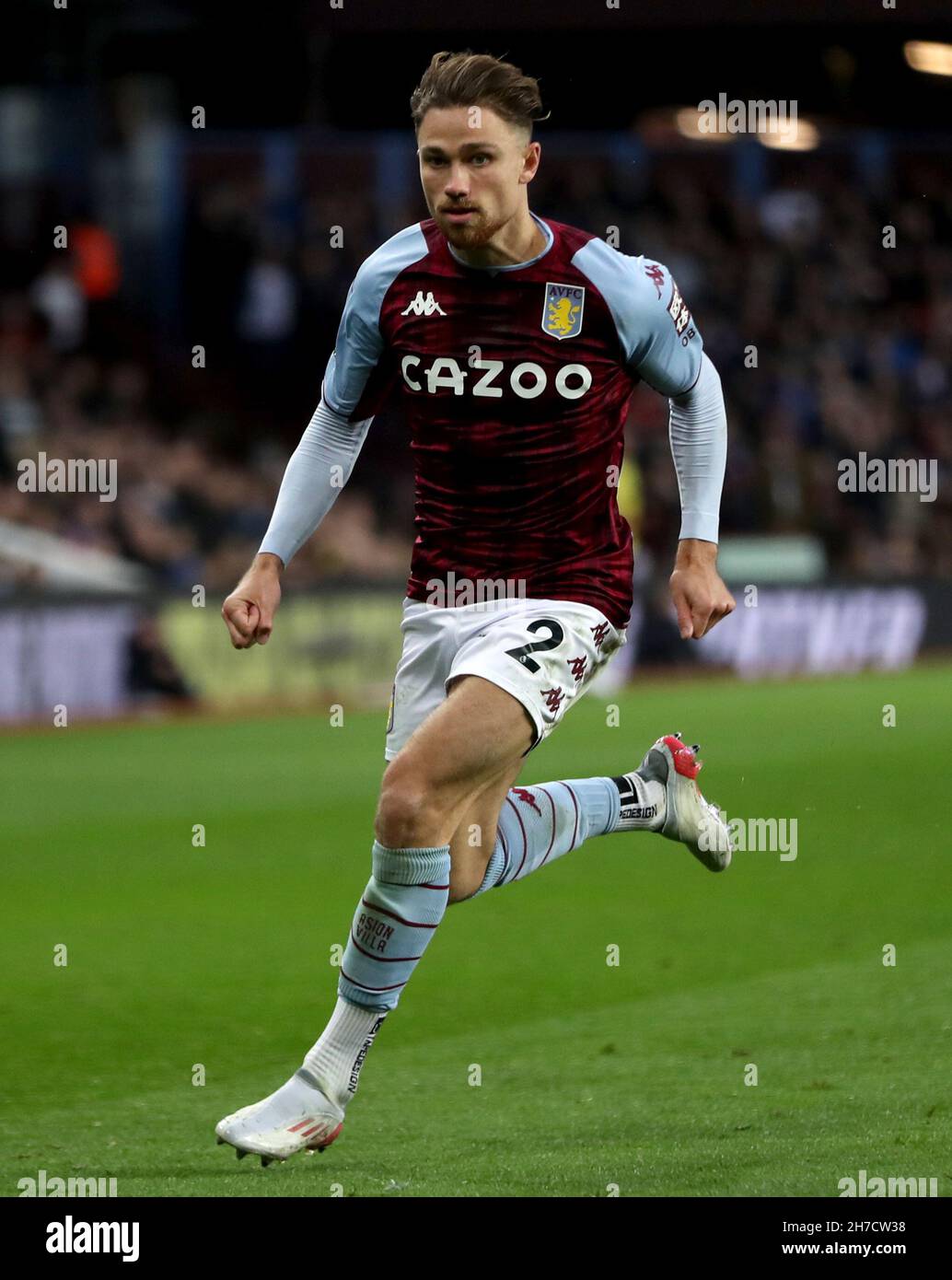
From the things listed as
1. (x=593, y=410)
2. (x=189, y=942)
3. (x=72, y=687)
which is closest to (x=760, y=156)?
(x=72, y=687)

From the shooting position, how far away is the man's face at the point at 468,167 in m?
4.71

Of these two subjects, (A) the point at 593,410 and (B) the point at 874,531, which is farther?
(B) the point at 874,531

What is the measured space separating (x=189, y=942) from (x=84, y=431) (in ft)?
38.3

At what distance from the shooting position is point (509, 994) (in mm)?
6789

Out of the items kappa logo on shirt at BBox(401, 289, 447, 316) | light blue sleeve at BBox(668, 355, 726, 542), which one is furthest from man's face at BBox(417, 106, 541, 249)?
light blue sleeve at BBox(668, 355, 726, 542)

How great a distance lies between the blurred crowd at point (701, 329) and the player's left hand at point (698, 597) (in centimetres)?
1412

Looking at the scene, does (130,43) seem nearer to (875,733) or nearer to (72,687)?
(72,687)

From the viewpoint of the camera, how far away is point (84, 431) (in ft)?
61.7

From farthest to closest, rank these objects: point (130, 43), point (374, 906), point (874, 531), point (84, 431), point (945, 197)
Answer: point (130, 43) → point (945, 197) → point (874, 531) → point (84, 431) → point (374, 906)

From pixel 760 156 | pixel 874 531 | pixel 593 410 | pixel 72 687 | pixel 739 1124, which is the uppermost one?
pixel 760 156

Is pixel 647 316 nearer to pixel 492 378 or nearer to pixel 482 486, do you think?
pixel 492 378

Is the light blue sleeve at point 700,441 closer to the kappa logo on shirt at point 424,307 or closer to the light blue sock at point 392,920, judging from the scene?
the kappa logo on shirt at point 424,307

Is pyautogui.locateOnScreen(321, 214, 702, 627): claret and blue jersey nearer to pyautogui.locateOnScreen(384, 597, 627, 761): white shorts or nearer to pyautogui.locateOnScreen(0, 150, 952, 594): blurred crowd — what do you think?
pyautogui.locateOnScreen(384, 597, 627, 761): white shorts

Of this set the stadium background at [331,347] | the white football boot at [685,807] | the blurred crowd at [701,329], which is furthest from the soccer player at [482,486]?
the blurred crowd at [701,329]
